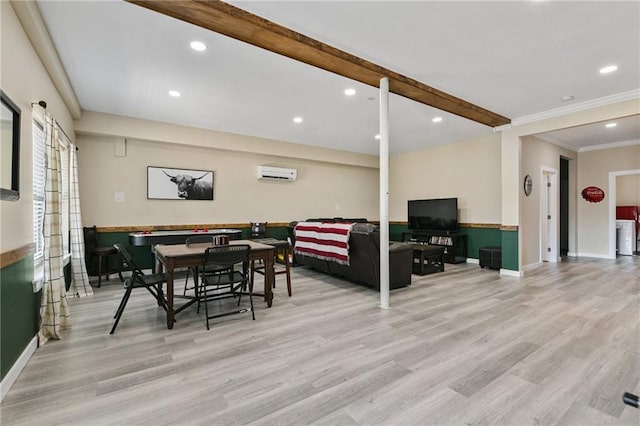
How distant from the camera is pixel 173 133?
5.47 m

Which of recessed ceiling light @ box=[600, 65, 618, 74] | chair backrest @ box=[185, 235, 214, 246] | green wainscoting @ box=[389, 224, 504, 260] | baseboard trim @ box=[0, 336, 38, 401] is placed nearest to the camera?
baseboard trim @ box=[0, 336, 38, 401]

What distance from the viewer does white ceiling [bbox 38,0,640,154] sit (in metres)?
2.49

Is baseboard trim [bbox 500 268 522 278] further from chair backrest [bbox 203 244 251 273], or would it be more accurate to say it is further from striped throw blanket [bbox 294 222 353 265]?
chair backrest [bbox 203 244 251 273]

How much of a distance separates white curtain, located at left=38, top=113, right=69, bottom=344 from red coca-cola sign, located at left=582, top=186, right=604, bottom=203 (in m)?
10.3

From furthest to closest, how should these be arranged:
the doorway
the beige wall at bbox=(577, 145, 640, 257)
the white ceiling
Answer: the doorway, the beige wall at bbox=(577, 145, 640, 257), the white ceiling

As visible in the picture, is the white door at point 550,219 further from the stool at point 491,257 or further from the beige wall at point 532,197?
the stool at point 491,257

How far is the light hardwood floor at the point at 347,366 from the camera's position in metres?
1.72

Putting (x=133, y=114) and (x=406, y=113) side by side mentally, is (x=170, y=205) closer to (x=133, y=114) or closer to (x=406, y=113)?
(x=133, y=114)

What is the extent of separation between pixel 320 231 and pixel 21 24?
4027mm

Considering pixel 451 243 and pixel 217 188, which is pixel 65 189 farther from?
pixel 451 243

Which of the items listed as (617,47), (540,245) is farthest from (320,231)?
(540,245)

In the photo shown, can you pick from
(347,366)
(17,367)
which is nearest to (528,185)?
(347,366)

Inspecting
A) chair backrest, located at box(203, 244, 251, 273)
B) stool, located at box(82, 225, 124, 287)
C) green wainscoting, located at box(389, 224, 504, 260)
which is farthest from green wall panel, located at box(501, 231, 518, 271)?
stool, located at box(82, 225, 124, 287)

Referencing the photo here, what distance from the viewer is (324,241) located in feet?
16.1
